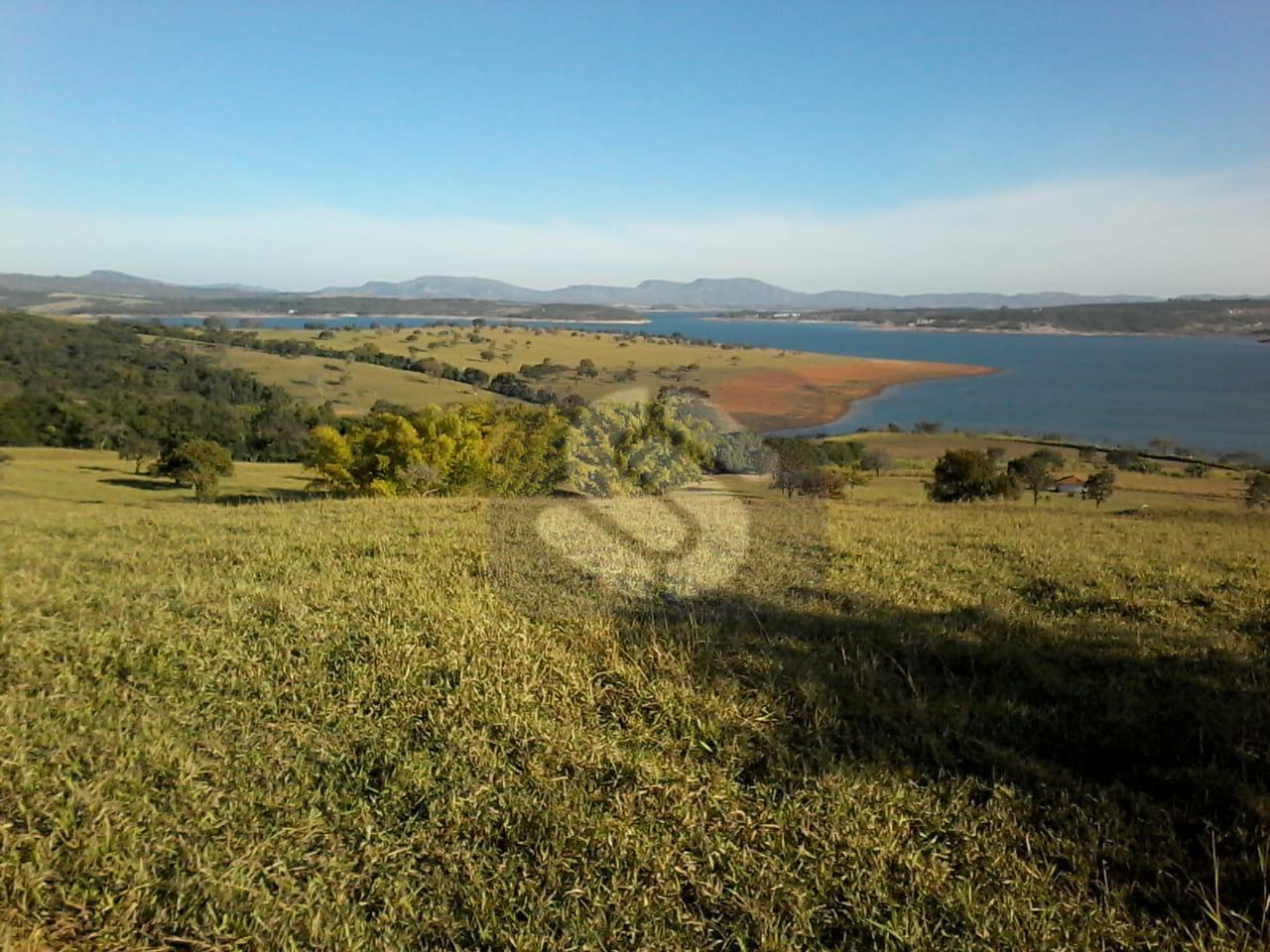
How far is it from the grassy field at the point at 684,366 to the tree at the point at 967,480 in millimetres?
11372

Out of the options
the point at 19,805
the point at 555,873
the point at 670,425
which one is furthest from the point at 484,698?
the point at 670,425

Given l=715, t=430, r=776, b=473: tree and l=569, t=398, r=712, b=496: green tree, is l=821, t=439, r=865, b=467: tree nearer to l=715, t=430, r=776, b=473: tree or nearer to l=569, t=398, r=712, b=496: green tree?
l=715, t=430, r=776, b=473: tree

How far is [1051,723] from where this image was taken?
149 inches

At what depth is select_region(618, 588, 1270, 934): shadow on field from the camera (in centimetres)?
280

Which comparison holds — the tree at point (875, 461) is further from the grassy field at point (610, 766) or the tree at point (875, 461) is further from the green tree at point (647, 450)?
the grassy field at point (610, 766)

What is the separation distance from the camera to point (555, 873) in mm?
2686

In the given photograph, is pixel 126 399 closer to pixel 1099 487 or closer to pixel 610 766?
pixel 1099 487

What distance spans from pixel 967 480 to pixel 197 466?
40.9 m

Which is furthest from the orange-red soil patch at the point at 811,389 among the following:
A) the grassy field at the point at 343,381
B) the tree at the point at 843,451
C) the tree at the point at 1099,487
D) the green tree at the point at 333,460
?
the grassy field at the point at 343,381

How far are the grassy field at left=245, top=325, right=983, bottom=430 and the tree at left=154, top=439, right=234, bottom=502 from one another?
20949 millimetres

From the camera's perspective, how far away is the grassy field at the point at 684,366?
57.9 metres

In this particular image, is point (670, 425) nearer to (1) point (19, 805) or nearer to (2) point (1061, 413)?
(1) point (19, 805)

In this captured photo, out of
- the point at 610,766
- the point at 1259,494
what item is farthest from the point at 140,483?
the point at 1259,494

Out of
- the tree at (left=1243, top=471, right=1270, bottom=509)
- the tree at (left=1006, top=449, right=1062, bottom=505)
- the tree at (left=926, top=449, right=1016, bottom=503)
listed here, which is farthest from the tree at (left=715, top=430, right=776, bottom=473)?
the tree at (left=1006, top=449, right=1062, bottom=505)
